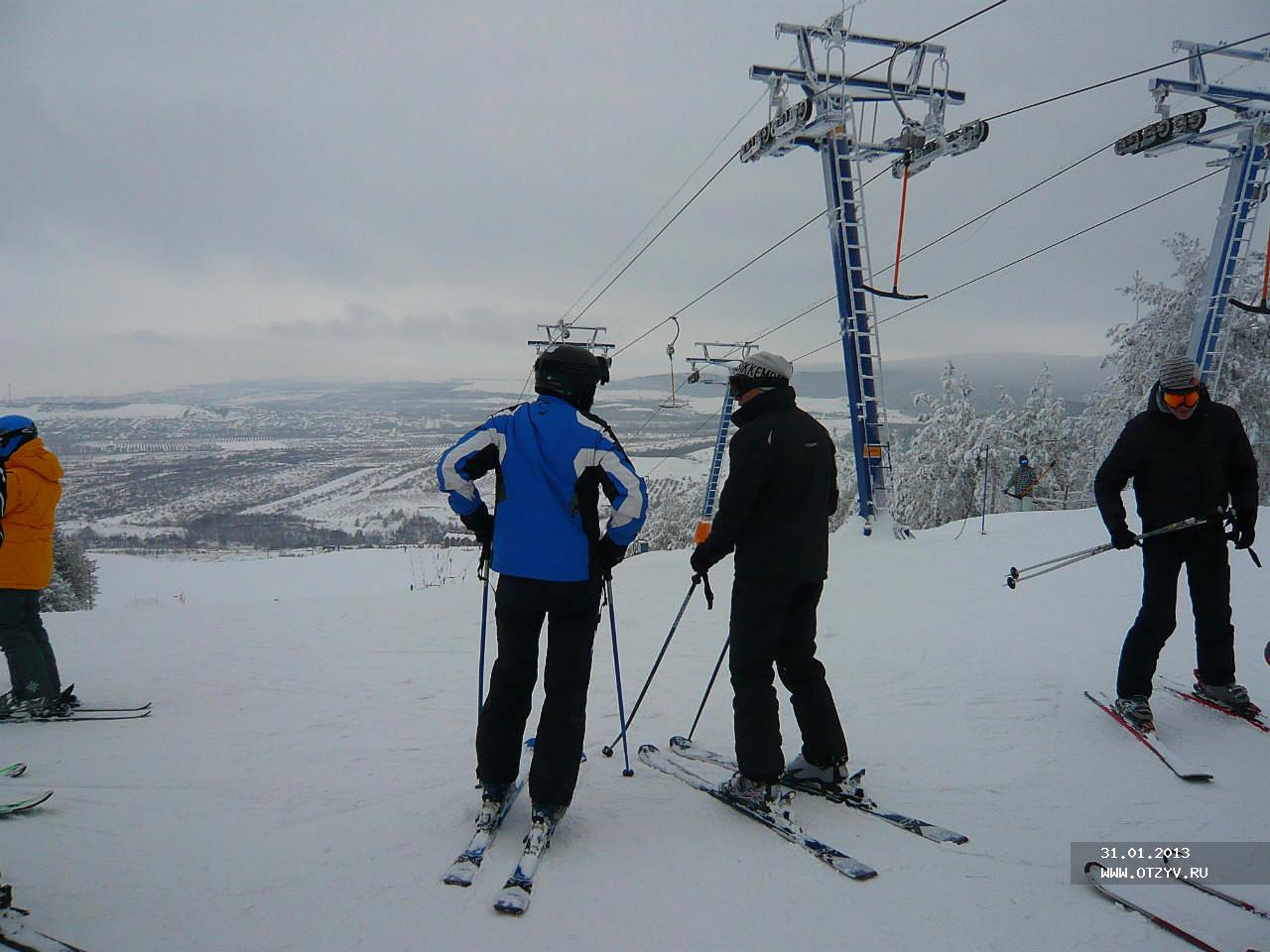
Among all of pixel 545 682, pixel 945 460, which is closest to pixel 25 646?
pixel 545 682

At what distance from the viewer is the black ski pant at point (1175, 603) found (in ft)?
13.2

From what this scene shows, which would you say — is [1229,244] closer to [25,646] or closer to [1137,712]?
[1137,712]

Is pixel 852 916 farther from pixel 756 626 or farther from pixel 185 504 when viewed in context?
pixel 185 504

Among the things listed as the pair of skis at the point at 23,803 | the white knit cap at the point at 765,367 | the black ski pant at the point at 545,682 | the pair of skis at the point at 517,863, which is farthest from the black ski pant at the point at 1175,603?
Answer: the pair of skis at the point at 23,803

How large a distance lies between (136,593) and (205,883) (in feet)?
106

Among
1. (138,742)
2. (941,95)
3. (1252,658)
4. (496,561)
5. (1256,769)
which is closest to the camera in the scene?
(496,561)

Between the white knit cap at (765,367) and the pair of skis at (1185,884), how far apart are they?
2.28m

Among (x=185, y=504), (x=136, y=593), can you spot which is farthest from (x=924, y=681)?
(x=185, y=504)

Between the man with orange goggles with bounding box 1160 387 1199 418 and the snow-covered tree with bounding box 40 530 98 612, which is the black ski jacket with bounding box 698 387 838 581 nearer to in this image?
the man with orange goggles with bounding box 1160 387 1199 418

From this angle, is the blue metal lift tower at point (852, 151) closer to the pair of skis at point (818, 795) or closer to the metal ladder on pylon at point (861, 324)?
the metal ladder on pylon at point (861, 324)

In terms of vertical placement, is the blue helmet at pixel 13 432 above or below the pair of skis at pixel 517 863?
above

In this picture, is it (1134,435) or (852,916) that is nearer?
(852,916)

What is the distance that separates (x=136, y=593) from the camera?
2906cm

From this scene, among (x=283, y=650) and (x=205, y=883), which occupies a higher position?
(x=205, y=883)
